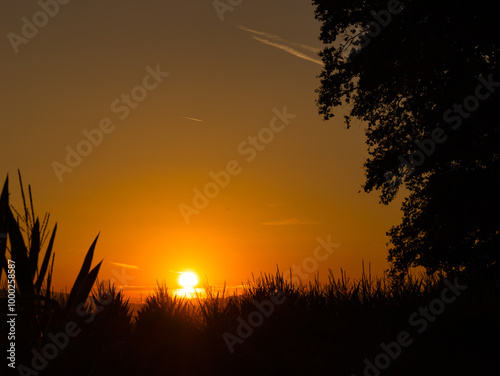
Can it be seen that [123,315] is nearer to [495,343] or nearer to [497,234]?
[495,343]

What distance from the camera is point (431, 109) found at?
18.7 metres

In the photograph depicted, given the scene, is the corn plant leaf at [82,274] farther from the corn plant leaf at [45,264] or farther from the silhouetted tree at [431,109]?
the silhouetted tree at [431,109]

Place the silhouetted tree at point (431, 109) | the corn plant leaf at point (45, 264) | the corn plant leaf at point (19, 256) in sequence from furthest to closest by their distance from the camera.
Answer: the silhouetted tree at point (431, 109), the corn plant leaf at point (45, 264), the corn plant leaf at point (19, 256)

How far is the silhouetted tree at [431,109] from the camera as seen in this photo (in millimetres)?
16672

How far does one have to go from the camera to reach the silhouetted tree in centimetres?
1667

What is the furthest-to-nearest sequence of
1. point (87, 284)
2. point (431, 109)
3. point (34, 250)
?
point (431, 109) < point (87, 284) < point (34, 250)

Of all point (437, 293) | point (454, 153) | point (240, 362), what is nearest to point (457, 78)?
point (454, 153)

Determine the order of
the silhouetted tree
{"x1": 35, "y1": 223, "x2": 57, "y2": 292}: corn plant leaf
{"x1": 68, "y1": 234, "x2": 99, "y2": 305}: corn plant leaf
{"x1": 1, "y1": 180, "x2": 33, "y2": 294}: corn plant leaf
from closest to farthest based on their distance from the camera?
{"x1": 1, "y1": 180, "x2": 33, "y2": 294}: corn plant leaf
{"x1": 35, "y1": 223, "x2": 57, "y2": 292}: corn plant leaf
{"x1": 68, "y1": 234, "x2": 99, "y2": 305}: corn plant leaf
the silhouetted tree

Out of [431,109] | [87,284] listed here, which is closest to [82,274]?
[87,284]

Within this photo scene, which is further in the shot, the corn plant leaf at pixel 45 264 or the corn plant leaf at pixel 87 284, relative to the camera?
the corn plant leaf at pixel 87 284

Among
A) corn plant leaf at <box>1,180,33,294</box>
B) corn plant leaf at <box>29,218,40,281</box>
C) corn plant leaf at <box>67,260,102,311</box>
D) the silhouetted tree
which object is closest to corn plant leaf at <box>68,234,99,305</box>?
corn plant leaf at <box>67,260,102,311</box>

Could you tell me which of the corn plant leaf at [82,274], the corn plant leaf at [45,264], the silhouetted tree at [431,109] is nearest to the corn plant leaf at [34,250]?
the corn plant leaf at [45,264]

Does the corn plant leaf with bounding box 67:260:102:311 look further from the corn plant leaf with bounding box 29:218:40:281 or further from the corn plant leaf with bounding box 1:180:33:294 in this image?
the corn plant leaf with bounding box 1:180:33:294

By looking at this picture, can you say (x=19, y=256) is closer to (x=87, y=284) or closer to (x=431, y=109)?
(x=87, y=284)
